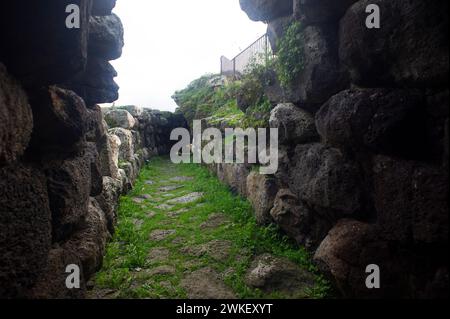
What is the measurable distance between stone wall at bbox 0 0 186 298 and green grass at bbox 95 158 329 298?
605 millimetres

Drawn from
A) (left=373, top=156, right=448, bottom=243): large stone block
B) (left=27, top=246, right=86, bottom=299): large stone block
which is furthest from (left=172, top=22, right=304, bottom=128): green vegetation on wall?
(left=27, top=246, right=86, bottom=299): large stone block

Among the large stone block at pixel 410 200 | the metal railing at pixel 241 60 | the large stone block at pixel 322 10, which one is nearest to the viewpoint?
the large stone block at pixel 410 200

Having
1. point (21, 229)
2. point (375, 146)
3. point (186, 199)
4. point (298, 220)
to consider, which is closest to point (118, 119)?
point (186, 199)

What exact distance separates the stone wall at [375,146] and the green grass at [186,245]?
0.60m

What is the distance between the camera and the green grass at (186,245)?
434 centimetres

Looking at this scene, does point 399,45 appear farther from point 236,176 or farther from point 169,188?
point 169,188

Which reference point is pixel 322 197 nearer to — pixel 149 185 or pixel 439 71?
pixel 439 71

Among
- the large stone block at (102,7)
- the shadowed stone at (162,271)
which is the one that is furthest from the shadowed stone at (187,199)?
the large stone block at (102,7)

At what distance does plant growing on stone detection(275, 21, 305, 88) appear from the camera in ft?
16.4

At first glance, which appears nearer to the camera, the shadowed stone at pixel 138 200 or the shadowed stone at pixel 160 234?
the shadowed stone at pixel 160 234

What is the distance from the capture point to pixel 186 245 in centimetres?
586

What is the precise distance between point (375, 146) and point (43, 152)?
3425 mm

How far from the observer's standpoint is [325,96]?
468cm

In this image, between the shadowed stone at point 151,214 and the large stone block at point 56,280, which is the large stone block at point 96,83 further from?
the shadowed stone at point 151,214
